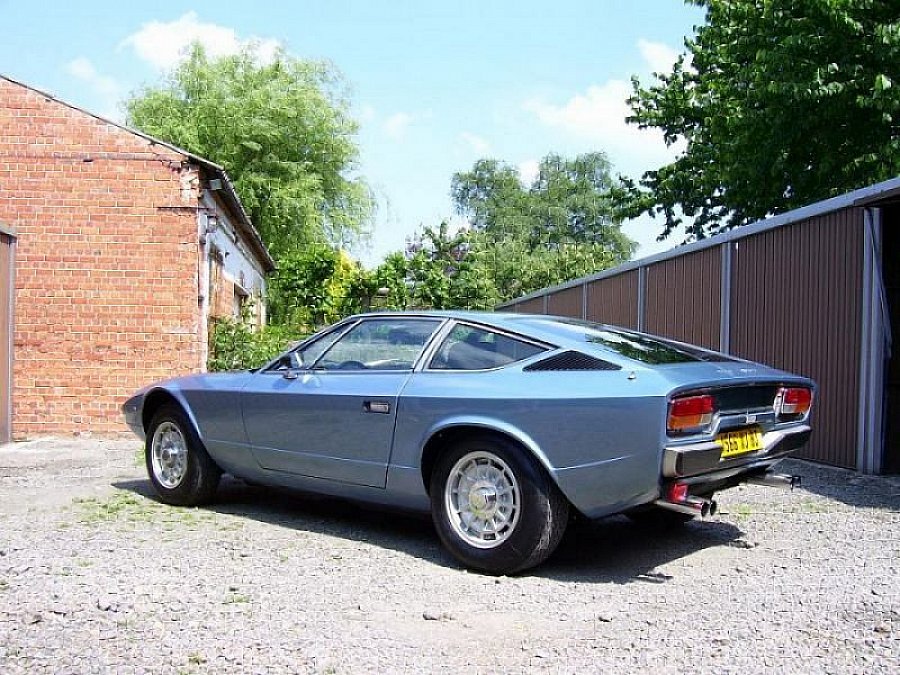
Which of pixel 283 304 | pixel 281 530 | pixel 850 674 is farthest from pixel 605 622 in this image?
pixel 283 304

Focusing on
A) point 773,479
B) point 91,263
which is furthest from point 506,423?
point 91,263

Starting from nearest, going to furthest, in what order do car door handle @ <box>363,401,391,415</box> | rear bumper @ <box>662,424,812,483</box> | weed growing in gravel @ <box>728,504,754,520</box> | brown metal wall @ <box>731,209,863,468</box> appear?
1. rear bumper @ <box>662,424,812,483</box>
2. car door handle @ <box>363,401,391,415</box>
3. weed growing in gravel @ <box>728,504,754,520</box>
4. brown metal wall @ <box>731,209,863,468</box>

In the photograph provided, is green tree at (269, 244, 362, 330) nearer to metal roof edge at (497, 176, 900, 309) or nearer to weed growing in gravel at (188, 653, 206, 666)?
metal roof edge at (497, 176, 900, 309)

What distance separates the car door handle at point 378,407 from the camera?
4688mm

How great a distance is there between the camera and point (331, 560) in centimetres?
446

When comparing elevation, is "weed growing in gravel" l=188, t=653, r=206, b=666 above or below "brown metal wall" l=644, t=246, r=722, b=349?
below

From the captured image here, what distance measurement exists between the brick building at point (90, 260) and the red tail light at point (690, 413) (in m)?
7.82

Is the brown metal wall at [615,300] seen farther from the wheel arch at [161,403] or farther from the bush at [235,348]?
the wheel arch at [161,403]

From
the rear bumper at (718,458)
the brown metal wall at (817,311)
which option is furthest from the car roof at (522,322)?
the brown metal wall at (817,311)

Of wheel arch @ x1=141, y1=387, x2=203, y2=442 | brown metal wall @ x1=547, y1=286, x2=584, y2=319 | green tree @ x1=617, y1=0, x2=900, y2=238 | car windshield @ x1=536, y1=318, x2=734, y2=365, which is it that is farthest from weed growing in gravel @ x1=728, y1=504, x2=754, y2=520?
green tree @ x1=617, y1=0, x2=900, y2=238

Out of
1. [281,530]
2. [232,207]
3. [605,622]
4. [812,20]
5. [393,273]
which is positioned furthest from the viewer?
[393,273]

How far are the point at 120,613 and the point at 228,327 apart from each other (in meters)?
A: 8.57

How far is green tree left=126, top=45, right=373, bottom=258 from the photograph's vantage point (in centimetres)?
2856

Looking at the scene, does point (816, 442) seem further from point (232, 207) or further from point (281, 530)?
point (232, 207)
